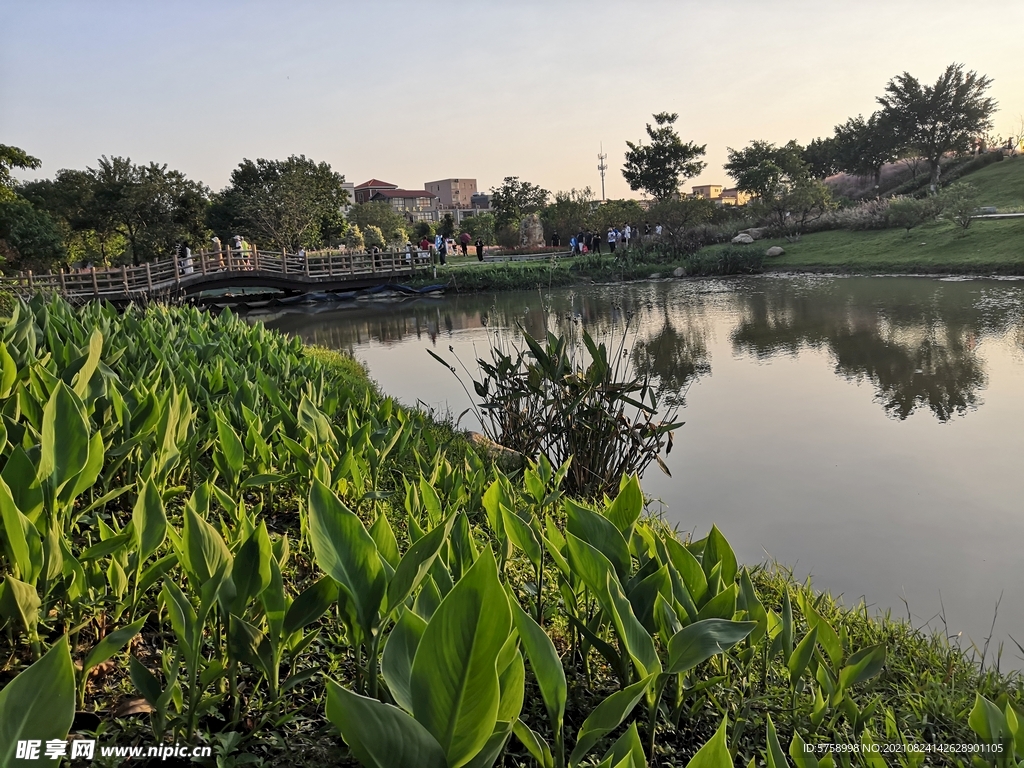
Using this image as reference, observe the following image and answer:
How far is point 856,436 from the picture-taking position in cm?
531

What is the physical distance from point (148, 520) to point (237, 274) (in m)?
19.1

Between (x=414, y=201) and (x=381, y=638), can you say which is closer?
(x=381, y=638)

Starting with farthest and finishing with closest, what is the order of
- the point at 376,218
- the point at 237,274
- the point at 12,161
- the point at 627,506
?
the point at 376,218
the point at 237,274
the point at 12,161
the point at 627,506

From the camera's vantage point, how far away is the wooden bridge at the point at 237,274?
16.6m

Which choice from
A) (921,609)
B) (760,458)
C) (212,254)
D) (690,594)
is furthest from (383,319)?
(690,594)

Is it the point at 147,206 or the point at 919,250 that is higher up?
the point at 147,206

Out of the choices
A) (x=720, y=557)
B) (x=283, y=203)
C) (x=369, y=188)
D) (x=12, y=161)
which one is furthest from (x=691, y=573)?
(x=369, y=188)

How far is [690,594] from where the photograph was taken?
1.47 meters

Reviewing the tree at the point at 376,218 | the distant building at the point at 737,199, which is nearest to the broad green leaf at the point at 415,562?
the distant building at the point at 737,199

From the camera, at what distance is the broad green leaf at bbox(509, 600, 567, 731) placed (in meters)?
0.99

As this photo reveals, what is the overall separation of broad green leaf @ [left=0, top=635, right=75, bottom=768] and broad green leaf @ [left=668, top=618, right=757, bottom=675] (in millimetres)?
824

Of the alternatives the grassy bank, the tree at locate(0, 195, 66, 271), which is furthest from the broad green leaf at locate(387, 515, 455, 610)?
the tree at locate(0, 195, 66, 271)

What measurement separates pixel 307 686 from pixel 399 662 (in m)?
0.65

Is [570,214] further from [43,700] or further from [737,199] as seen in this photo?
[43,700]
